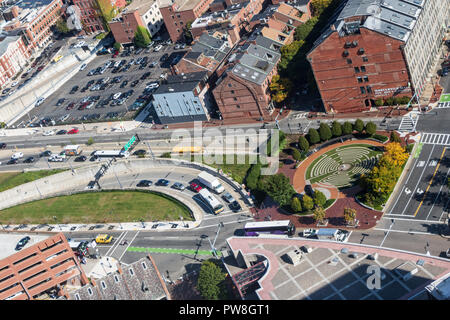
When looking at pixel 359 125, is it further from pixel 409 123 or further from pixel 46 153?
pixel 46 153

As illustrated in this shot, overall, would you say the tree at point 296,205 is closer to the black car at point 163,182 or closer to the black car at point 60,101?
the black car at point 163,182

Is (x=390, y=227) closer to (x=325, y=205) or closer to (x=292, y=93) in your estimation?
(x=325, y=205)

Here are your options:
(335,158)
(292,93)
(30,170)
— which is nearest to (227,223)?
(335,158)

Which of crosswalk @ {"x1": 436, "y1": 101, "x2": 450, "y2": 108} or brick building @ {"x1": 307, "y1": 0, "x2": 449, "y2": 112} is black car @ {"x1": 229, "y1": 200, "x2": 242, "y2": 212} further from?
crosswalk @ {"x1": 436, "y1": 101, "x2": 450, "y2": 108}

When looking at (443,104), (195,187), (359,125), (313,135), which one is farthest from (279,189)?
(443,104)

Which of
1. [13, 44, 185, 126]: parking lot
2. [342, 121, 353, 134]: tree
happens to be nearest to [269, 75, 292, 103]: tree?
[342, 121, 353, 134]: tree
